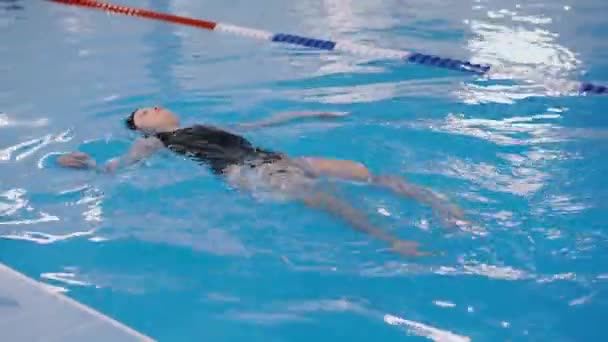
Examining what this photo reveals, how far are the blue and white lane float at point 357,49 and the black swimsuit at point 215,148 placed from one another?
8.94 ft

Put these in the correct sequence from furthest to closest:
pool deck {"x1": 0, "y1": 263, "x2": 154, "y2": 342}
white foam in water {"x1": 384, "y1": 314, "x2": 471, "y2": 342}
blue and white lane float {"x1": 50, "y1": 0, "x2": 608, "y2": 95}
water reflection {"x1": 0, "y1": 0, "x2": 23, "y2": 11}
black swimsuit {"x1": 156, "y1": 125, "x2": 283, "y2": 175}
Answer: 1. water reflection {"x1": 0, "y1": 0, "x2": 23, "y2": 11}
2. blue and white lane float {"x1": 50, "y1": 0, "x2": 608, "y2": 95}
3. black swimsuit {"x1": 156, "y1": 125, "x2": 283, "y2": 175}
4. white foam in water {"x1": 384, "y1": 314, "x2": 471, "y2": 342}
5. pool deck {"x1": 0, "y1": 263, "x2": 154, "y2": 342}

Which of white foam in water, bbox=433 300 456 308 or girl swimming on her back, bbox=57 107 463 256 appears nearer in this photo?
white foam in water, bbox=433 300 456 308

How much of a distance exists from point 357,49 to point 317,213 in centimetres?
365

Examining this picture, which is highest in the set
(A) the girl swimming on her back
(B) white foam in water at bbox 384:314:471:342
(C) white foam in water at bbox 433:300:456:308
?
(A) the girl swimming on her back

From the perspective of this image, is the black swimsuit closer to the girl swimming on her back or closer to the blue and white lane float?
the girl swimming on her back

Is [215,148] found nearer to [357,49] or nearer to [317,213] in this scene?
[317,213]

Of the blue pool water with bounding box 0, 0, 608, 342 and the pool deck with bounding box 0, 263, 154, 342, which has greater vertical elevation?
the blue pool water with bounding box 0, 0, 608, 342

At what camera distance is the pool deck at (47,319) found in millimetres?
2168

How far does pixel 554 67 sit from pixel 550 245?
133 inches

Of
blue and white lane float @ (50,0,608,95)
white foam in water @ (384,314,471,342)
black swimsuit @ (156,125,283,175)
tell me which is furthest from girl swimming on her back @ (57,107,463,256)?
blue and white lane float @ (50,0,608,95)

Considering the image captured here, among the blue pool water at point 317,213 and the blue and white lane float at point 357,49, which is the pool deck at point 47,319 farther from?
the blue and white lane float at point 357,49

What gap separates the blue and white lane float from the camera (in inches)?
216

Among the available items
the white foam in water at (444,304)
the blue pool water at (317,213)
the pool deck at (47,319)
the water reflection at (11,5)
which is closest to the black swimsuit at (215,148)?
the blue pool water at (317,213)

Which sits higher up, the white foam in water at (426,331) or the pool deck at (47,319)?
the white foam in water at (426,331)
